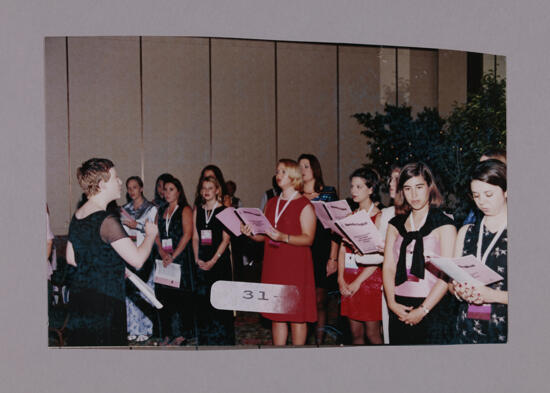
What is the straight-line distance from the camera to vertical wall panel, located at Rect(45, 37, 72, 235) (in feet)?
11.7

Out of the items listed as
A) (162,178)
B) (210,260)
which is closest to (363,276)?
(210,260)

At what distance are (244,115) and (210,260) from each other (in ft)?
3.04

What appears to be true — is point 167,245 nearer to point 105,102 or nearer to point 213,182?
point 213,182

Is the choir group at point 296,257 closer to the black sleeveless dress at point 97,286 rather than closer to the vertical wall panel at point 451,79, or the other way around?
the black sleeveless dress at point 97,286

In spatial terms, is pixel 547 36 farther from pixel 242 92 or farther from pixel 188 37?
pixel 188 37

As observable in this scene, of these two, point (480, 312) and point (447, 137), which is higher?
point (447, 137)

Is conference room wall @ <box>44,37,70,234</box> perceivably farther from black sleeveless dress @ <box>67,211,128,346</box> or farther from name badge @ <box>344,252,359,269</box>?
name badge @ <box>344,252,359,269</box>

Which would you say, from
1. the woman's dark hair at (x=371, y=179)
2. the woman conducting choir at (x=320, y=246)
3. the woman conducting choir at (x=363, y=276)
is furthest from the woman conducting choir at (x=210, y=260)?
the woman's dark hair at (x=371, y=179)

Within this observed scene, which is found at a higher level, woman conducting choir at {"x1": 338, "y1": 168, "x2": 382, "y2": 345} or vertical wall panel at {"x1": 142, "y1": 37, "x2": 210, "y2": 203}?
vertical wall panel at {"x1": 142, "y1": 37, "x2": 210, "y2": 203}

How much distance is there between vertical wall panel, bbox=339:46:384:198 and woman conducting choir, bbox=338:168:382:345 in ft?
0.25

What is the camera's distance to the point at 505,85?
4023mm

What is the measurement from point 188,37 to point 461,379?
110 inches

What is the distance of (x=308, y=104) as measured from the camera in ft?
12.5

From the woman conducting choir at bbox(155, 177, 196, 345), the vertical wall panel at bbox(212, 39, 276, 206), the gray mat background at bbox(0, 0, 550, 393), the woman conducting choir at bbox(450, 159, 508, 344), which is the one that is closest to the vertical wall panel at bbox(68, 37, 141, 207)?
the gray mat background at bbox(0, 0, 550, 393)
